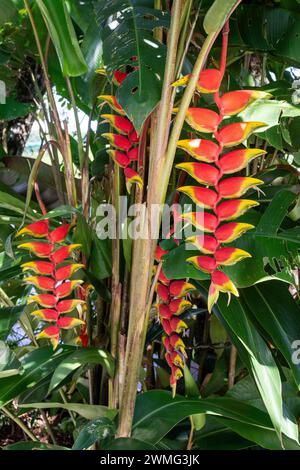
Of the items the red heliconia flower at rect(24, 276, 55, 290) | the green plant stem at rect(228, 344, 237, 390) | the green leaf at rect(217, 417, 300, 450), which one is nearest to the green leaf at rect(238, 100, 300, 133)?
the red heliconia flower at rect(24, 276, 55, 290)

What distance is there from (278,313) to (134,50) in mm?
400

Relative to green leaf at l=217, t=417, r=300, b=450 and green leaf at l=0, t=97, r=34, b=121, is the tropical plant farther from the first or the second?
green leaf at l=0, t=97, r=34, b=121

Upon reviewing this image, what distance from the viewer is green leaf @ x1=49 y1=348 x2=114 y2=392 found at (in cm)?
68

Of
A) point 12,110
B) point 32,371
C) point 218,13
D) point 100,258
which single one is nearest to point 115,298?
point 100,258

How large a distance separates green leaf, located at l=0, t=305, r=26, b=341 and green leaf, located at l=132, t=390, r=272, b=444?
230 mm

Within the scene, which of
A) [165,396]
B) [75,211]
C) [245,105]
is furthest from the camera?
[165,396]

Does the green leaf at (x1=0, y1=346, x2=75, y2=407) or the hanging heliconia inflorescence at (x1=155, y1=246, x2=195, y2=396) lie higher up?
the hanging heliconia inflorescence at (x1=155, y1=246, x2=195, y2=396)

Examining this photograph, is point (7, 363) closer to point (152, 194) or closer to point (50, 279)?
point (50, 279)

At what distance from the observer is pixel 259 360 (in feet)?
2.08

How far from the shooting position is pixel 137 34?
1.88 ft

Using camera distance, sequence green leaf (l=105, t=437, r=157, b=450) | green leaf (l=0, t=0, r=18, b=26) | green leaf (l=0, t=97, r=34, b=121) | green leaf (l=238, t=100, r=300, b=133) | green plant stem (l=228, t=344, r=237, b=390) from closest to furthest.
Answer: green leaf (l=238, t=100, r=300, b=133) < green leaf (l=105, t=437, r=157, b=450) < green leaf (l=0, t=0, r=18, b=26) < green plant stem (l=228, t=344, r=237, b=390) < green leaf (l=0, t=97, r=34, b=121)
